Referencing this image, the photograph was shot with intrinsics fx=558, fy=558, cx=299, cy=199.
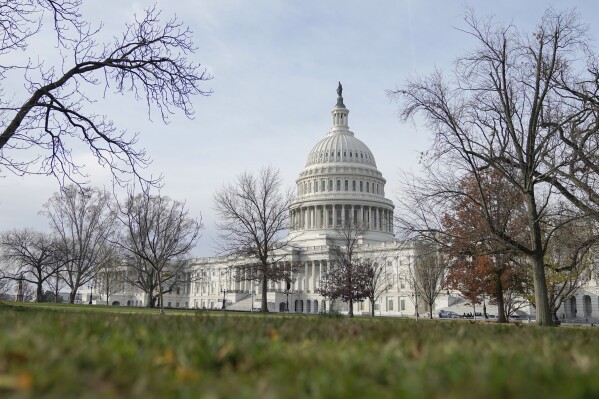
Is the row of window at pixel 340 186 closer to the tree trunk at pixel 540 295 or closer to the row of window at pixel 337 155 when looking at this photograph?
the row of window at pixel 337 155

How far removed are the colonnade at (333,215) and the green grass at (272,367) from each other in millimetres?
125387

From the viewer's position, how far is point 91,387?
3.00 meters

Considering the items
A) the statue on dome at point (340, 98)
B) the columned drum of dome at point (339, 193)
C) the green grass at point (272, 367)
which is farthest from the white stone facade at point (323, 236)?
the green grass at point (272, 367)

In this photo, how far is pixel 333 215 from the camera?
431 feet

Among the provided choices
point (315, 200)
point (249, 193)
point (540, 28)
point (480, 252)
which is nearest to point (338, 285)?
point (249, 193)

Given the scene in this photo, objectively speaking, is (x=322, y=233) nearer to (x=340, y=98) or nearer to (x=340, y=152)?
(x=340, y=152)

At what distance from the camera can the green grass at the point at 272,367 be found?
9.40 ft

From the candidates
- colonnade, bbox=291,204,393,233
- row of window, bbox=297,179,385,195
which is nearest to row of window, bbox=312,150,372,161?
row of window, bbox=297,179,385,195

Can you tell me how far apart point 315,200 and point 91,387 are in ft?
426

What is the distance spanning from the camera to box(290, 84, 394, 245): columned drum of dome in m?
Result: 131

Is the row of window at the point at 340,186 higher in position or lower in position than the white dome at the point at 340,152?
lower

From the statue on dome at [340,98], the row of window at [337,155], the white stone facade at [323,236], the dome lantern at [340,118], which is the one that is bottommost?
the white stone facade at [323,236]

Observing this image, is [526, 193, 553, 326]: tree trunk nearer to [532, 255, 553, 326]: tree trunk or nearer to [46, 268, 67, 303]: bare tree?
[532, 255, 553, 326]: tree trunk

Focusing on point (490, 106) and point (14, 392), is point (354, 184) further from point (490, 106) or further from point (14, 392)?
point (14, 392)
